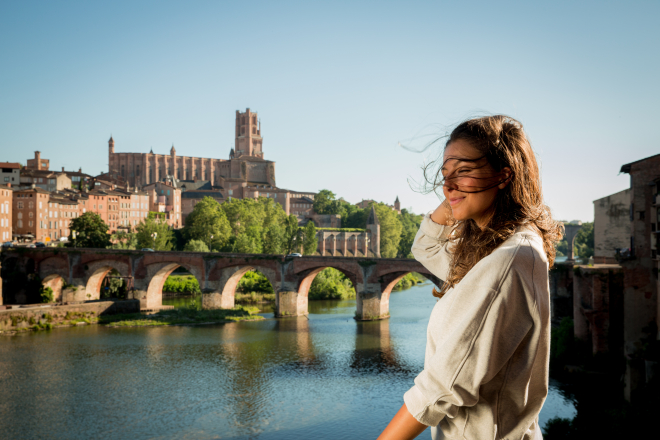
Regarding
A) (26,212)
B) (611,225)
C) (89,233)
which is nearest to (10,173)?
(26,212)

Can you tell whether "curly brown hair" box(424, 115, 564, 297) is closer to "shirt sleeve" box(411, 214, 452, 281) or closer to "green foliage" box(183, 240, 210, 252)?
"shirt sleeve" box(411, 214, 452, 281)

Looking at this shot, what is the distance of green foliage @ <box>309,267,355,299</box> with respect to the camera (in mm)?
45844

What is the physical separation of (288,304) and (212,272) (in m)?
6.19

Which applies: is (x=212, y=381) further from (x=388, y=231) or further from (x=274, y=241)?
(x=388, y=231)

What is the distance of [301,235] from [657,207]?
4236 centimetres

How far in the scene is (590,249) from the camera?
60.2m

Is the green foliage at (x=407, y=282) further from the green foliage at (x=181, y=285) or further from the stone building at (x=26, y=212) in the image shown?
the stone building at (x=26, y=212)

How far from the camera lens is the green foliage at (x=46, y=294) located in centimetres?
4019

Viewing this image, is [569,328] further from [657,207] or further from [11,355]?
[11,355]

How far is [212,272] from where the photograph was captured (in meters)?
38.6

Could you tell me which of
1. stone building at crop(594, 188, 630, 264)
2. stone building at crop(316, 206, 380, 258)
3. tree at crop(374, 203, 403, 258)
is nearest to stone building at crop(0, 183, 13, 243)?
stone building at crop(316, 206, 380, 258)

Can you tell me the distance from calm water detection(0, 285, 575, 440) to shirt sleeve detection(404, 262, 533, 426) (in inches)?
620

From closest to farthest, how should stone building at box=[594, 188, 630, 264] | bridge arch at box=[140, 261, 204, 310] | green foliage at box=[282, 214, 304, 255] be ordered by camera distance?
stone building at box=[594, 188, 630, 264] < bridge arch at box=[140, 261, 204, 310] < green foliage at box=[282, 214, 304, 255]

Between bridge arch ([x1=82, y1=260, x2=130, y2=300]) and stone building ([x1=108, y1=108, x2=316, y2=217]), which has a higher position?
stone building ([x1=108, y1=108, x2=316, y2=217])
